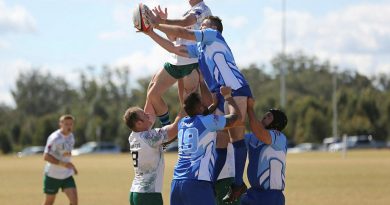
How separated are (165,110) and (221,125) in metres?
2.44

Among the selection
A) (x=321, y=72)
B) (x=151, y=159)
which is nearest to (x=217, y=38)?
(x=151, y=159)

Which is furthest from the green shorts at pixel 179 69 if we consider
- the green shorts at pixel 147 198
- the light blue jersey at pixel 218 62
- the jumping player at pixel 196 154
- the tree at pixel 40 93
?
the tree at pixel 40 93

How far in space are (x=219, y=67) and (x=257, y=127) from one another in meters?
0.94

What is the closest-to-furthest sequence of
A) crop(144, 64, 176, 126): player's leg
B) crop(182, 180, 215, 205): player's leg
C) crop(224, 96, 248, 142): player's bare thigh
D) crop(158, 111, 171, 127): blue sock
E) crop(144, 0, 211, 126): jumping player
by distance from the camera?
crop(182, 180, 215, 205): player's leg
crop(224, 96, 248, 142): player's bare thigh
crop(144, 0, 211, 126): jumping player
crop(144, 64, 176, 126): player's leg
crop(158, 111, 171, 127): blue sock

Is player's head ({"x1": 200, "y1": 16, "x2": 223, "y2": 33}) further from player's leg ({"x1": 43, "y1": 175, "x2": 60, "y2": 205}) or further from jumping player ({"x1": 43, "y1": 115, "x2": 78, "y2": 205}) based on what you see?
player's leg ({"x1": 43, "y1": 175, "x2": 60, "y2": 205})

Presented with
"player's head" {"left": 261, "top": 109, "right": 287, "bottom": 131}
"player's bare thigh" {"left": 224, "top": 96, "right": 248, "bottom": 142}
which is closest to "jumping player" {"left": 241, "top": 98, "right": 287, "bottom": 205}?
"player's head" {"left": 261, "top": 109, "right": 287, "bottom": 131}

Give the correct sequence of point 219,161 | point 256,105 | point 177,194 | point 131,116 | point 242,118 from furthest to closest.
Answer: point 256,105 < point 219,161 < point 131,116 < point 242,118 < point 177,194

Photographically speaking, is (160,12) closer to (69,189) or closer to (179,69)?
(179,69)

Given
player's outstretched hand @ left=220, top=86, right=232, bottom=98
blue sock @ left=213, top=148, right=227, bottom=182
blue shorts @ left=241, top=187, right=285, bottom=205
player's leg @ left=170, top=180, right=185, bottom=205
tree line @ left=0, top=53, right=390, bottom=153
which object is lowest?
tree line @ left=0, top=53, right=390, bottom=153

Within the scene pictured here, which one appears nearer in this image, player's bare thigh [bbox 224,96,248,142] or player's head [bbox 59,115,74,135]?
player's bare thigh [bbox 224,96,248,142]

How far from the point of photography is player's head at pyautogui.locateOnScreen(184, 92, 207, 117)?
11.0m

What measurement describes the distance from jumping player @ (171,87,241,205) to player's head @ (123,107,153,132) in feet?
2.57

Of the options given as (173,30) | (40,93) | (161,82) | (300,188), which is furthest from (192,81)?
(40,93)

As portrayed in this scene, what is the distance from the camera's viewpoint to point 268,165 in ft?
38.8
